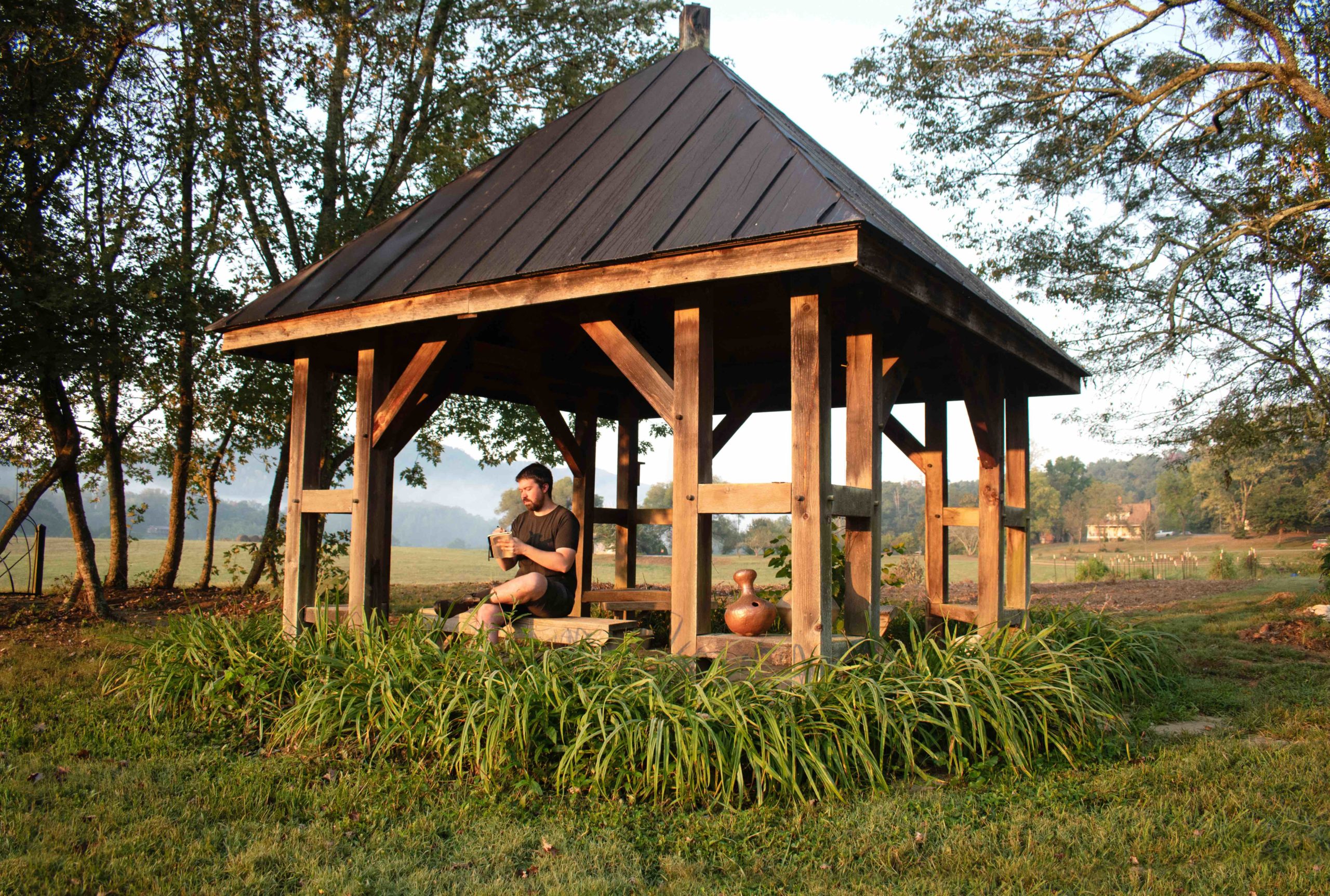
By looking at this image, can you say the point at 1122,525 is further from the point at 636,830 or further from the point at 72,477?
the point at 636,830

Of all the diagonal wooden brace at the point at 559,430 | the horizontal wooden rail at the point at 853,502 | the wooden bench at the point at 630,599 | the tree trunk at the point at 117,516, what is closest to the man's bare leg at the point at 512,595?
the horizontal wooden rail at the point at 853,502

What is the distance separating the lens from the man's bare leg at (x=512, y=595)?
5719 millimetres

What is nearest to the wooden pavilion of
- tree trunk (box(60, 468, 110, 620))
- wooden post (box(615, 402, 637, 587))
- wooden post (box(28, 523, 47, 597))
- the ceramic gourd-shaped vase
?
the ceramic gourd-shaped vase

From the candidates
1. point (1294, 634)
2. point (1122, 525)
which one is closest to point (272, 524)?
point (1294, 634)

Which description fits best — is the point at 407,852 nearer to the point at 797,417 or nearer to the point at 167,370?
the point at 797,417

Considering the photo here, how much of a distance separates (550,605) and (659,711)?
1.83 meters

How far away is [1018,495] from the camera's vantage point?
797 cm

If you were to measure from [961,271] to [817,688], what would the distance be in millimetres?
3984

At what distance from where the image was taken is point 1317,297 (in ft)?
43.5

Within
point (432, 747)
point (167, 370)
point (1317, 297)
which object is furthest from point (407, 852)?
point (1317, 297)

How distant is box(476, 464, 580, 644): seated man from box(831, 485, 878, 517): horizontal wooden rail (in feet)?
6.66

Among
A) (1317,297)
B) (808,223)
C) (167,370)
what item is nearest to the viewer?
(808,223)

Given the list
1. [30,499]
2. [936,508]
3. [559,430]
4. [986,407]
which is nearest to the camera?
[986,407]

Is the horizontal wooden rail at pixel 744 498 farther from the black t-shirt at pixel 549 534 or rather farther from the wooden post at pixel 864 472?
the black t-shirt at pixel 549 534
